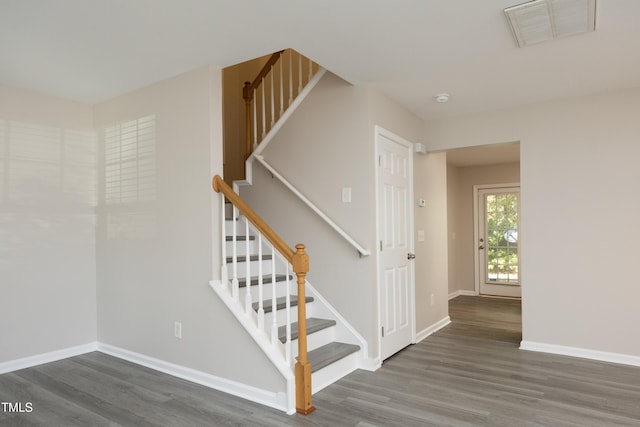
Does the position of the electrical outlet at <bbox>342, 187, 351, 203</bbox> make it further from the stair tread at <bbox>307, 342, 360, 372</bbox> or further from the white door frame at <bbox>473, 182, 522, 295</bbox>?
the white door frame at <bbox>473, 182, 522, 295</bbox>

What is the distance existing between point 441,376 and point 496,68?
8.02ft

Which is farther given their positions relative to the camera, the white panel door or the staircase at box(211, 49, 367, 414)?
the white panel door

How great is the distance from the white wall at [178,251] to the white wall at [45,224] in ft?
1.02

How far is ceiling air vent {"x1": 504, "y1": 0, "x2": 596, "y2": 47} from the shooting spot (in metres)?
2.30

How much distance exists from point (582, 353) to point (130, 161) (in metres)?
4.44

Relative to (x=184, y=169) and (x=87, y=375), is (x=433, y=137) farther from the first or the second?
(x=87, y=375)

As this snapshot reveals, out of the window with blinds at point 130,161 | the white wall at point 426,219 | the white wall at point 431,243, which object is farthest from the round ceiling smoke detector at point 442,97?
the window with blinds at point 130,161

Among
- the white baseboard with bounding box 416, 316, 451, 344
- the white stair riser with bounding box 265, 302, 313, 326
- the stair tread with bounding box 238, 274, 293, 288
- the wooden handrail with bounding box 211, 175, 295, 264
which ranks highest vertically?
the wooden handrail with bounding box 211, 175, 295, 264

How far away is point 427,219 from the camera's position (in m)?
4.74

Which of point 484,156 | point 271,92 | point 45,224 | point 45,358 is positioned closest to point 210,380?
point 45,358

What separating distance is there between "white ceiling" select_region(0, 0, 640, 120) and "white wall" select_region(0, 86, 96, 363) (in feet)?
1.09

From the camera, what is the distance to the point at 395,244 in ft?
13.2

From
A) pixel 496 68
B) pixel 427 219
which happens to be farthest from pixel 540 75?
pixel 427 219

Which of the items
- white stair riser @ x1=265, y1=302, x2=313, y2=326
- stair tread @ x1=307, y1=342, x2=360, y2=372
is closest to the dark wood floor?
stair tread @ x1=307, y1=342, x2=360, y2=372
